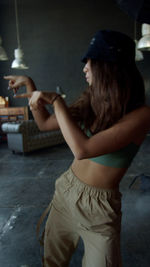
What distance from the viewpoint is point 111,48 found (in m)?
0.82

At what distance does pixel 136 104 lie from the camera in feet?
2.99

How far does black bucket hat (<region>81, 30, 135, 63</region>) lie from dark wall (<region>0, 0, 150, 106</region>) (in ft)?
22.8

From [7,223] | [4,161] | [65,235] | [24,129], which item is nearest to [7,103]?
[24,129]

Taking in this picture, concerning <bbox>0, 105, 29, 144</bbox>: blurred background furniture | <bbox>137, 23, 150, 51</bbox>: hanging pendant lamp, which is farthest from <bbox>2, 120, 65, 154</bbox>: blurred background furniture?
<bbox>137, 23, 150, 51</bbox>: hanging pendant lamp

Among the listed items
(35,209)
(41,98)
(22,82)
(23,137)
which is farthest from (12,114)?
(41,98)

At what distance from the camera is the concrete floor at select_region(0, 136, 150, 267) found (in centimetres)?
192

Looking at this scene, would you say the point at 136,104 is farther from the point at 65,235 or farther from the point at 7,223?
the point at 7,223

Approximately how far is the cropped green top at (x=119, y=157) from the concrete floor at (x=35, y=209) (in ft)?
4.19

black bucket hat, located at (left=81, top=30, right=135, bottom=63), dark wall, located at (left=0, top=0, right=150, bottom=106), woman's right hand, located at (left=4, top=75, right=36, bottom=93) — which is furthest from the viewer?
dark wall, located at (left=0, top=0, right=150, bottom=106)

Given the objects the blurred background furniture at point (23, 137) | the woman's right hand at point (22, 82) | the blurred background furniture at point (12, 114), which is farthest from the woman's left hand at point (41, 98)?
the blurred background furniture at point (12, 114)

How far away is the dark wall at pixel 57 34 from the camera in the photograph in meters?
7.32

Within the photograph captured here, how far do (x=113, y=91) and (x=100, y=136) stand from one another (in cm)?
19

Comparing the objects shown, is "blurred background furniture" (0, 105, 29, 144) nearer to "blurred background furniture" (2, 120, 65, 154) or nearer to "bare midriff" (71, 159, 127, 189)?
"blurred background furniture" (2, 120, 65, 154)

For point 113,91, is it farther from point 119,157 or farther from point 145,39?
point 145,39
